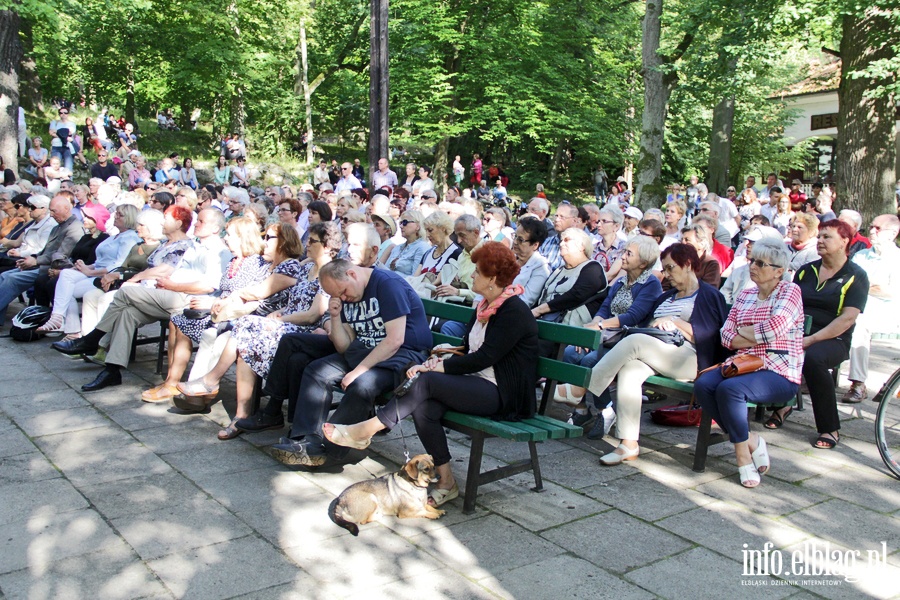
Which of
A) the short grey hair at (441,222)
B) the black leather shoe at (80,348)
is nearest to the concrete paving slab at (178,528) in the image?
the black leather shoe at (80,348)

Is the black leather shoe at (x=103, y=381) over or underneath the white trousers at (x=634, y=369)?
underneath

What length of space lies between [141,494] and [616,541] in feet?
8.14

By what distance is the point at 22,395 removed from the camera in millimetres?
6395

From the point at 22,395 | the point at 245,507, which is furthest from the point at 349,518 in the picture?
the point at 22,395

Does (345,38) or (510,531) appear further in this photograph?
(345,38)

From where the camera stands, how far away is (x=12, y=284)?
349 inches

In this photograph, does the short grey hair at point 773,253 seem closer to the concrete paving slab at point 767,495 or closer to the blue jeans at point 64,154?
the concrete paving slab at point 767,495

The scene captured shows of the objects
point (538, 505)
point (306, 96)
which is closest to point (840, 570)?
point (538, 505)

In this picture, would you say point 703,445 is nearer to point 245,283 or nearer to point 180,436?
point 180,436

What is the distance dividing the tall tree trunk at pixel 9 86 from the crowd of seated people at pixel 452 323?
1256 cm

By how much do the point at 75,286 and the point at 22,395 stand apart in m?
1.90

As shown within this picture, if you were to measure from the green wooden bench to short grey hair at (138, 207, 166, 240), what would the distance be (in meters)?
3.72

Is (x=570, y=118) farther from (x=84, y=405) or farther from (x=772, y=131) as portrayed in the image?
→ (x=84, y=405)

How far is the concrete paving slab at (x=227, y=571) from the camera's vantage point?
3463 millimetres
